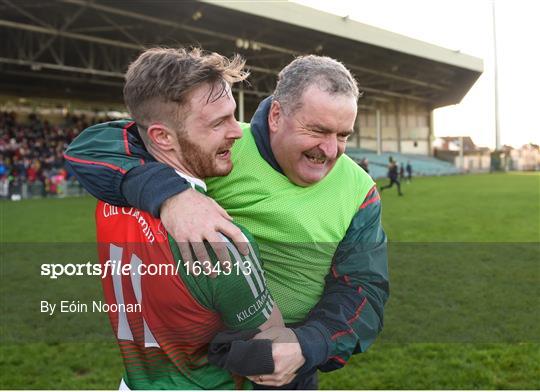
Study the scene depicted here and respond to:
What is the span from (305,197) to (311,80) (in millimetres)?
326

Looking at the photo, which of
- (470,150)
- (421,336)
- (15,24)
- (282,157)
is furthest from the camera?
(470,150)

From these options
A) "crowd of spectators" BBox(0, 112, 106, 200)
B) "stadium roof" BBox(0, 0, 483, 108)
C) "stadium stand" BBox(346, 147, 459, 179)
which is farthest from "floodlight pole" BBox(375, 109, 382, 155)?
"crowd of spectators" BBox(0, 112, 106, 200)

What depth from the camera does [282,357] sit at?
118 cm

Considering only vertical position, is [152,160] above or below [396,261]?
above

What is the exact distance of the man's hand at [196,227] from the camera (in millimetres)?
1120

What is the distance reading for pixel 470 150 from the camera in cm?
5784

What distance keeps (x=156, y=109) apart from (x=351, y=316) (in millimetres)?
738

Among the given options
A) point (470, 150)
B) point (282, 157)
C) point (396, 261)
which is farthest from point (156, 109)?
point (470, 150)

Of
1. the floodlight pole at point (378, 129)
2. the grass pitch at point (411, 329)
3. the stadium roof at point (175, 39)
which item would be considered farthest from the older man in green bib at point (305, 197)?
the floodlight pole at point (378, 129)

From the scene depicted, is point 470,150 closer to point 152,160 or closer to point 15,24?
point 15,24

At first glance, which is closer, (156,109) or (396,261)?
(156,109)

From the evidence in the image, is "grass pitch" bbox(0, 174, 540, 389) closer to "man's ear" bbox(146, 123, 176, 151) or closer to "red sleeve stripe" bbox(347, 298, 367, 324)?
"man's ear" bbox(146, 123, 176, 151)

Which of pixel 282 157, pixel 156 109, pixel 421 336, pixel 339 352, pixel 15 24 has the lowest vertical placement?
pixel 421 336

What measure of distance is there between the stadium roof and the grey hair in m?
13.1
